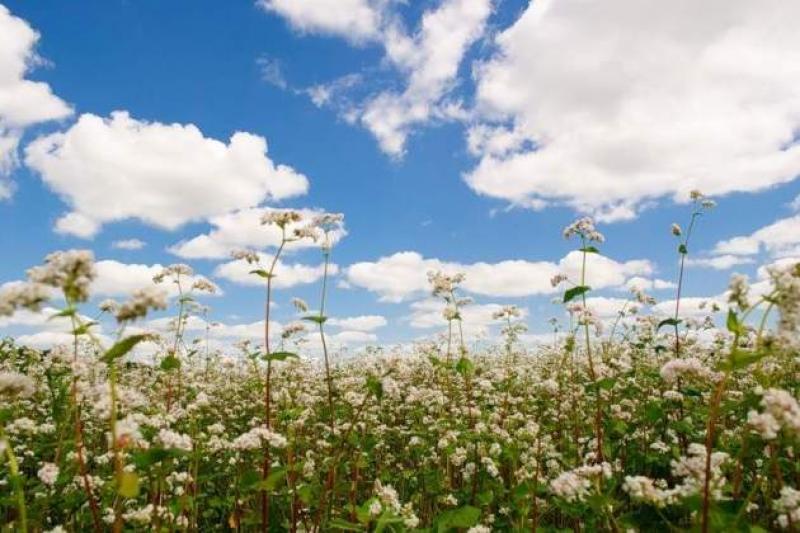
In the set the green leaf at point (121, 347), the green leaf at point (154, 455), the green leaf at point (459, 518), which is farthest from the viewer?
the green leaf at point (459, 518)

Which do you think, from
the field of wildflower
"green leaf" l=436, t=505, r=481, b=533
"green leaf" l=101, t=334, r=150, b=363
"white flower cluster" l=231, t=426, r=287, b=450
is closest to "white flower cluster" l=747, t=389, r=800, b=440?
the field of wildflower

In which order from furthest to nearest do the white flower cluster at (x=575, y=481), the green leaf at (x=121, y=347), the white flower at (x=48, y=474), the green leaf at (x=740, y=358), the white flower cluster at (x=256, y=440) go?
1. the white flower cluster at (x=256, y=440)
2. the white flower at (x=48, y=474)
3. the white flower cluster at (x=575, y=481)
4. the green leaf at (x=740, y=358)
5. the green leaf at (x=121, y=347)

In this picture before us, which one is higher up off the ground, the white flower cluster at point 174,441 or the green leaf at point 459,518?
the white flower cluster at point 174,441

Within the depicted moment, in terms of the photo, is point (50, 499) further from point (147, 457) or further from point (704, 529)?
point (704, 529)

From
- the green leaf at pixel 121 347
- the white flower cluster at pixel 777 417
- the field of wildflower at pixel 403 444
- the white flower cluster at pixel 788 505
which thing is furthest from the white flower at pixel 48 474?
the white flower cluster at pixel 788 505

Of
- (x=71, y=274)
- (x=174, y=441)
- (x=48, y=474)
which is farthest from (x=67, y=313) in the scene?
(x=48, y=474)

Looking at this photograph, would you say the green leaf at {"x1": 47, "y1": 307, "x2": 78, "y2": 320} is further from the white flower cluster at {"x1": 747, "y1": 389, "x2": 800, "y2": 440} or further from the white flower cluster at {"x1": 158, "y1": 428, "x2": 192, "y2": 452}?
the white flower cluster at {"x1": 747, "y1": 389, "x2": 800, "y2": 440}

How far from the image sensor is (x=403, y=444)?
1132 cm

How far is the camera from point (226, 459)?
9.84 m

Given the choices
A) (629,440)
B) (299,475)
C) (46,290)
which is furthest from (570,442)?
(46,290)

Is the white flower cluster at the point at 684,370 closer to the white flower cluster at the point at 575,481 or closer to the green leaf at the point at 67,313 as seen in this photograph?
the white flower cluster at the point at 575,481

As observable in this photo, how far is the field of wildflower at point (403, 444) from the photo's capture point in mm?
3912

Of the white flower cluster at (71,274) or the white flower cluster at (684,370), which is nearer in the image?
the white flower cluster at (71,274)

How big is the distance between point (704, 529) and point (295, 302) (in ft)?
19.3
